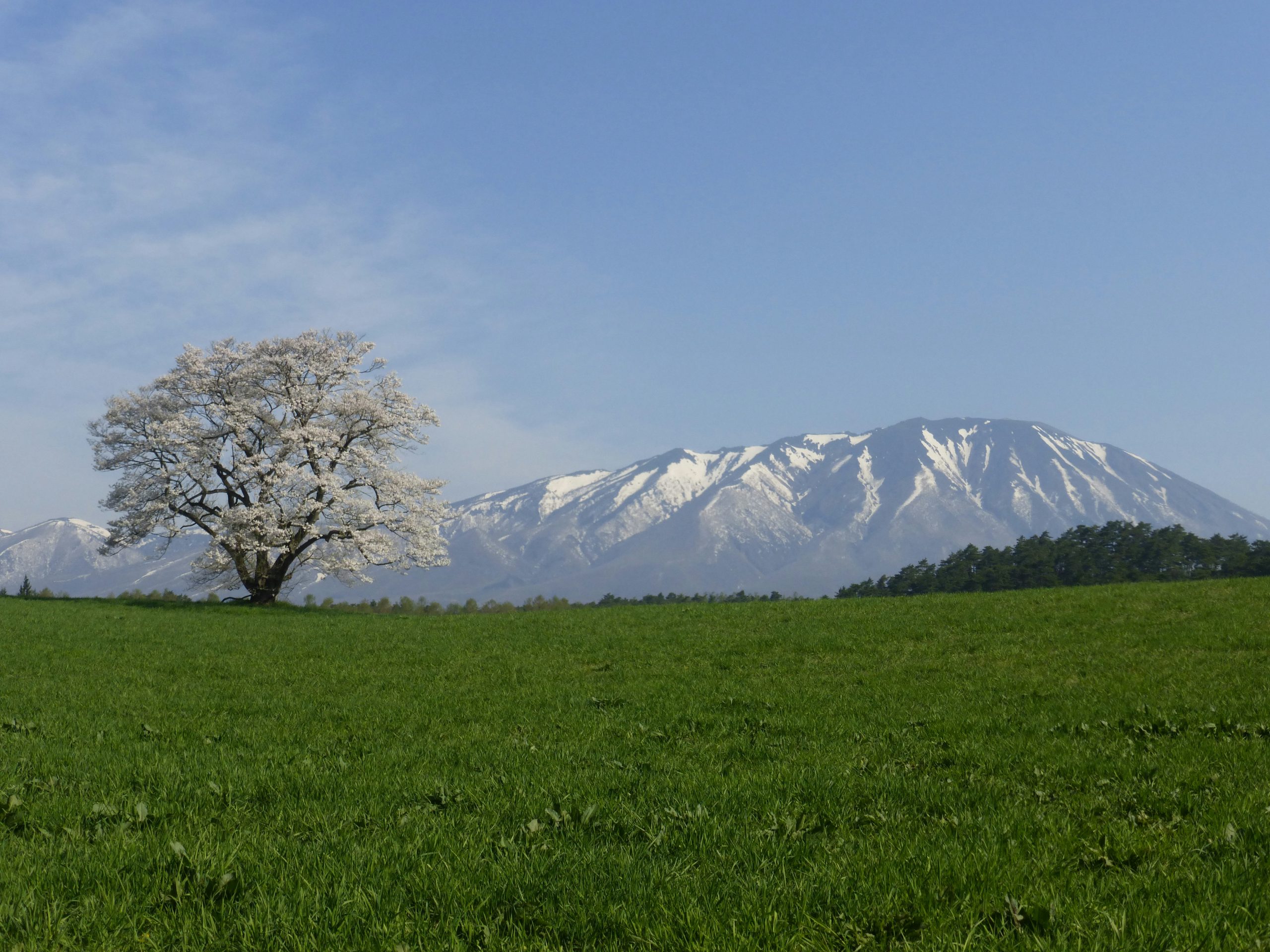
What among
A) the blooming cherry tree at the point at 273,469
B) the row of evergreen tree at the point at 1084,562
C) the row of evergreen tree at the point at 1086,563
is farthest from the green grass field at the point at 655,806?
the row of evergreen tree at the point at 1084,562

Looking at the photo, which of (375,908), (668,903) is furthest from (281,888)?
(668,903)

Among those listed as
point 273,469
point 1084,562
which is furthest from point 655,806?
point 1084,562

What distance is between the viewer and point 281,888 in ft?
19.5

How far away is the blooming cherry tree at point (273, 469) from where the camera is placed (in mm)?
49281

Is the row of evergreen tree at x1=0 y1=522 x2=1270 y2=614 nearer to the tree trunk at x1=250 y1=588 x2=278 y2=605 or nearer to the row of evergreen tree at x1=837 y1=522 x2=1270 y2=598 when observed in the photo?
the row of evergreen tree at x1=837 y1=522 x2=1270 y2=598

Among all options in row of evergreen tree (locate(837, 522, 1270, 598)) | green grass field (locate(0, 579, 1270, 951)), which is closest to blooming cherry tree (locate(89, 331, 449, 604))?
green grass field (locate(0, 579, 1270, 951))

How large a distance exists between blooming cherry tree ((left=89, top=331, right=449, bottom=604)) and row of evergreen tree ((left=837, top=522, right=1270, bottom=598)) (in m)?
58.8

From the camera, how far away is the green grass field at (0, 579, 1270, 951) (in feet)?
17.6

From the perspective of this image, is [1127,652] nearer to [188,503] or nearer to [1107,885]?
[1107,885]

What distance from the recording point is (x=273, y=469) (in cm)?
4972

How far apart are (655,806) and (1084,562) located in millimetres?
109183

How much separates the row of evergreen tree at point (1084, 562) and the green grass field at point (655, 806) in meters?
81.9

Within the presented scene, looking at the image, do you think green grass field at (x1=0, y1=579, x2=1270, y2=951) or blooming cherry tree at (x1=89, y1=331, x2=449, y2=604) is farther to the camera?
blooming cherry tree at (x1=89, y1=331, x2=449, y2=604)

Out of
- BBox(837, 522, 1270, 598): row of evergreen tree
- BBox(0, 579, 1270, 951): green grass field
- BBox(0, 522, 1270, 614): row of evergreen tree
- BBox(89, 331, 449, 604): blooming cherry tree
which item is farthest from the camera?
BBox(837, 522, 1270, 598): row of evergreen tree
